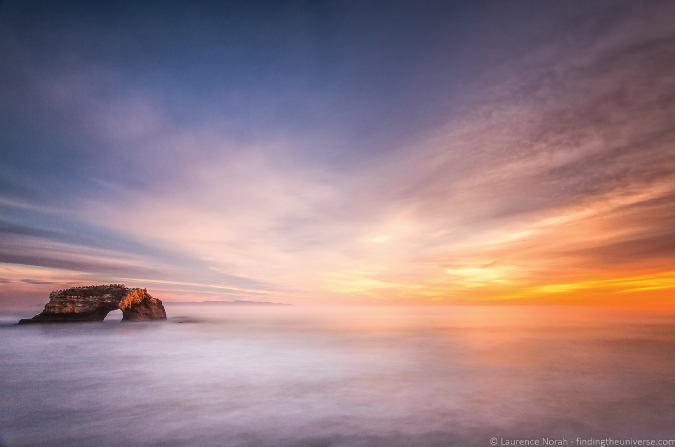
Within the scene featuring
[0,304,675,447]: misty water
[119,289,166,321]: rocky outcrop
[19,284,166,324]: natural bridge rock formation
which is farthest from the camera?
[119,289,166,321]: rocky outcrop

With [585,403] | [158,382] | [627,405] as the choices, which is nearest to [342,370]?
[158,382]

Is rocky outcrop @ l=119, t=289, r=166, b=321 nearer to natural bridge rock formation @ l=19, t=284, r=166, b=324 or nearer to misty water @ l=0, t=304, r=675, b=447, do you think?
natural bridge rock formation @ l=19, t=284, r=166, b=324

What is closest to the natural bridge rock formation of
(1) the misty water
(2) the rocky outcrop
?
(2) the rocky outcrop

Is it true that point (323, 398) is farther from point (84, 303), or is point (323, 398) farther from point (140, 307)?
point (140, 307)

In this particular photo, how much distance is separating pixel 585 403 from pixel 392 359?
10.1m

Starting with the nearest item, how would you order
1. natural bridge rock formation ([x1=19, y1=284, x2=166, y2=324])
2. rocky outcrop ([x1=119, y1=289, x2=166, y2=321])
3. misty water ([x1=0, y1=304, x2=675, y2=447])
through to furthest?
misty water ([x1=0, y1=304, x2=675, y2=447]) < natural bridge rock formation ([x1=19, y1=284, x2=166, y2=324]) < rocky outcrop ([x1=119, y1=289, x2=166, y2=321])

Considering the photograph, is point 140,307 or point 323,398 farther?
point 140,307

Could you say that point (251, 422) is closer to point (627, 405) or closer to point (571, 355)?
point (627, 405)

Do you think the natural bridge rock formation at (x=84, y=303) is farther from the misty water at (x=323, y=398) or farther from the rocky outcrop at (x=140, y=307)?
the misty water at (x=323, y=398)

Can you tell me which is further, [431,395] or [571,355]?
[571,355]

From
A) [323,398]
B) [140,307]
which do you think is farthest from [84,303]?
[323,398]

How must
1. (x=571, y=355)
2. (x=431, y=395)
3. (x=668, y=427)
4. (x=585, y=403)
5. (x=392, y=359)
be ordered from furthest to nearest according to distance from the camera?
1. (x=571, y=355)
2. (x=392, y=359)
3. (x=431, y=395)
4. (x=585, y=403)
5. (x=668, y=427)

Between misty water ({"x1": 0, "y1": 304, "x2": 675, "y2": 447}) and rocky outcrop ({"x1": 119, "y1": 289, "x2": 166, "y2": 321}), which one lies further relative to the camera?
rocky outcrop ({"x1": 119, "y1": 289, "x2": 166, "y2": 321})

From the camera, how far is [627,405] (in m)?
10.5
